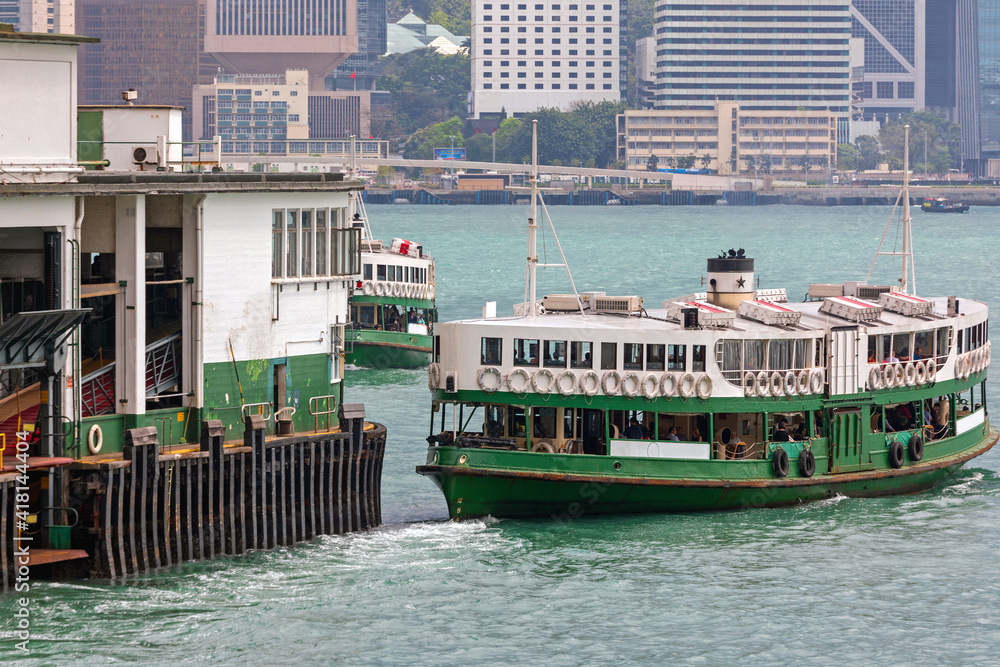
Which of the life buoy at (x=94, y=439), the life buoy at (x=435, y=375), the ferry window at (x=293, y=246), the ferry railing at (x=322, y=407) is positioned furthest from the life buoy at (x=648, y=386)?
the life buoy at (x=94, y=439)

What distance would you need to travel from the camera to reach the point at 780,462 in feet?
127

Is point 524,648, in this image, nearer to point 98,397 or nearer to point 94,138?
point 98,397

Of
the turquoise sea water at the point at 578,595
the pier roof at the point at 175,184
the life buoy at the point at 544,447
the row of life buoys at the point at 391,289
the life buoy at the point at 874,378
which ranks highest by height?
the pier roof at the point at 175,184

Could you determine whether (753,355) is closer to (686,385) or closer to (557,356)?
(686,385)

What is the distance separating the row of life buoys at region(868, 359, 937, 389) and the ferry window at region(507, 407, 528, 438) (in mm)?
8251

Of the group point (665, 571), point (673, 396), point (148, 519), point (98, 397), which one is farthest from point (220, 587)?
point (673, 396)

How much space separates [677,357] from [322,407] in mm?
7904

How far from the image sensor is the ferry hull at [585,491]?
37062mm

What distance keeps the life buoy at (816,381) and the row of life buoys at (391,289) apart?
34.1 metres

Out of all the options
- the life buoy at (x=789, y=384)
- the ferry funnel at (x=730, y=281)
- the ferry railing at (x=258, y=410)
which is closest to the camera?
the ferry railing at (x=258, y=410)

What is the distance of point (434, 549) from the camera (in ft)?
116

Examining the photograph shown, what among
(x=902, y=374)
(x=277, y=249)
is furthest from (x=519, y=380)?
(x=902, y=374)

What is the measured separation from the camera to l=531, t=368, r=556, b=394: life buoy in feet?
123

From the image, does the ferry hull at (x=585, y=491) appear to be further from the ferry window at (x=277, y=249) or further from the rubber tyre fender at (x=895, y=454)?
the ferry window at (x=277, y=249)
